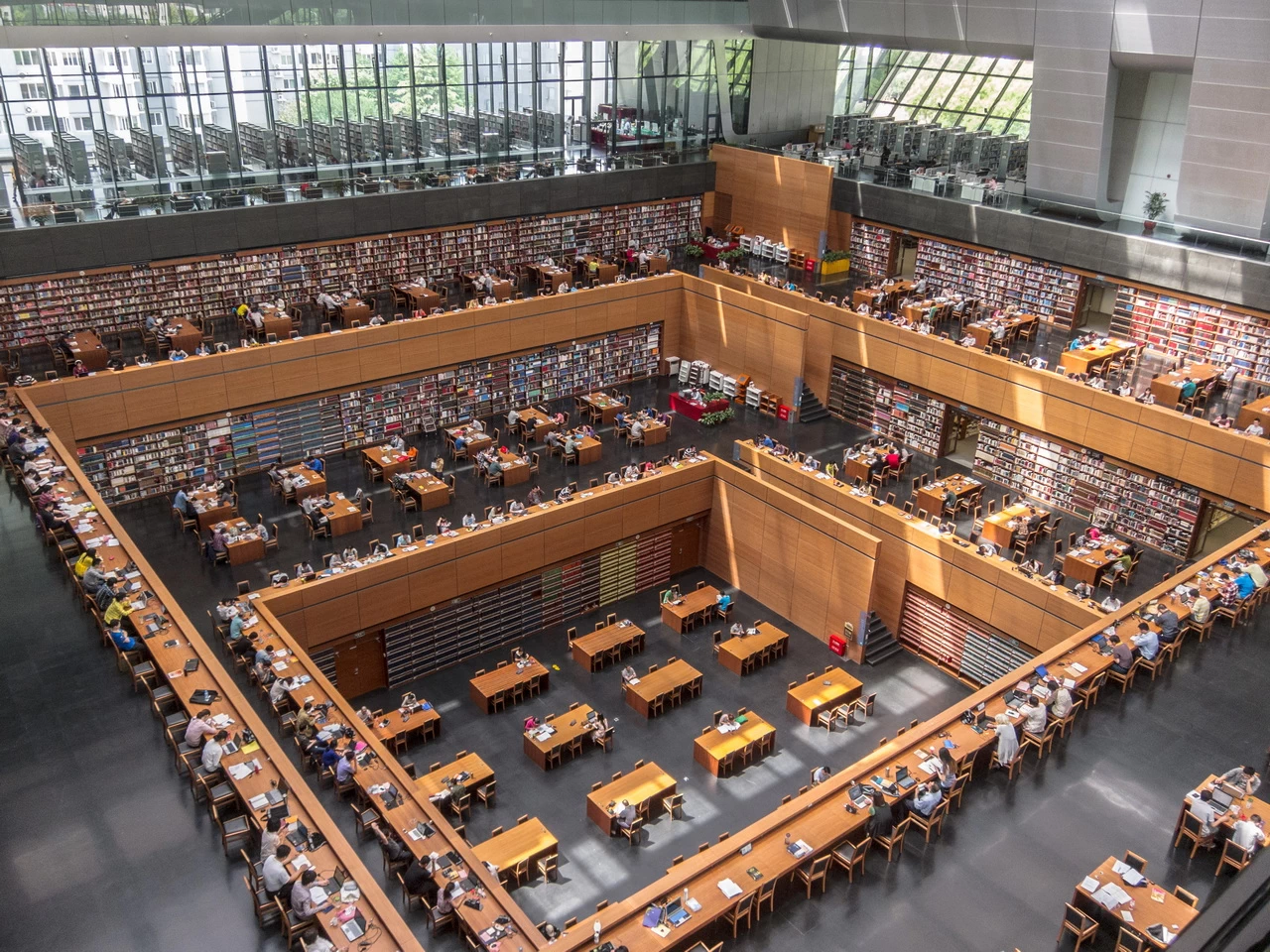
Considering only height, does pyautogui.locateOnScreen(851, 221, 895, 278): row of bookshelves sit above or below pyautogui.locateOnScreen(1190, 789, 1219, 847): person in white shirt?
above

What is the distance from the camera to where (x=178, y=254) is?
2117 centimetres

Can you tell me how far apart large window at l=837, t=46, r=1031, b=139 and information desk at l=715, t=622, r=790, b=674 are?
17435mm

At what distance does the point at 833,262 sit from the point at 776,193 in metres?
2.67

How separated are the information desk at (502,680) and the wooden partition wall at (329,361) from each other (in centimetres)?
733

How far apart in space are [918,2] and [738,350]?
9126 millimetres

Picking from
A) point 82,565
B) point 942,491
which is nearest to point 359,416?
point 82,565

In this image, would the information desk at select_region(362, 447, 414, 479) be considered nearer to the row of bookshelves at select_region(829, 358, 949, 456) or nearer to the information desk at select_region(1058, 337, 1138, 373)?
the row of bookshelves at select_region(829, 358, 949, 456)

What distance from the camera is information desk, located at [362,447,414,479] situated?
20531mm

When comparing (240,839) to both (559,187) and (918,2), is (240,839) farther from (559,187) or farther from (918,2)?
(918,2)


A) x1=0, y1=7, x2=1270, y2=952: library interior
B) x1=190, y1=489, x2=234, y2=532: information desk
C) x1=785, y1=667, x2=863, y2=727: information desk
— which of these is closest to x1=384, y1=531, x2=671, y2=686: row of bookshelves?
x1=0, y1=7, x2=1270, y2=952: library interior

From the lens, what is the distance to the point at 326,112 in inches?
982

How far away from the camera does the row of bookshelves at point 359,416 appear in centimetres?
1958

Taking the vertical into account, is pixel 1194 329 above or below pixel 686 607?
above

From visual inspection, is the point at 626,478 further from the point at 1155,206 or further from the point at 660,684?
the point at 1155,206
